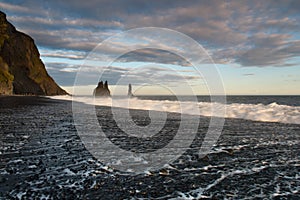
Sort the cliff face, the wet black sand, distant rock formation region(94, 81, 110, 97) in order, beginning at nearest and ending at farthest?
the wet black sand → the cliff face → distant rock formation region(94, 81, 110, 97)

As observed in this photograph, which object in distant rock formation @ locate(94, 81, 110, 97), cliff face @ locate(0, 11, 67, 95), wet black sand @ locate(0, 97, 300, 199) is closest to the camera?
wet black sand @ locate(0, 97, 300, 199)

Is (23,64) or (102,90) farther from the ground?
(23,64)

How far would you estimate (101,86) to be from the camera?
168m

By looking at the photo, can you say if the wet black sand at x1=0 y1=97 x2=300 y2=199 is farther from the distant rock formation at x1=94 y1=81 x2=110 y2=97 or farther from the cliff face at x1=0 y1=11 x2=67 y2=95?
the distant rock formation at x1=94 y1=81 x2=110 y2=97

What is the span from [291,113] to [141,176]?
835 inches

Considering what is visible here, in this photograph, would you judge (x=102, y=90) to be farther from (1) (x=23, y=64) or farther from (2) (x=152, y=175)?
(2) (x=152, y=175)

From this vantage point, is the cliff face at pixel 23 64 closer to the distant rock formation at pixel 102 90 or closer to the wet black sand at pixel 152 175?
the distant rock formation at pixel 102 90

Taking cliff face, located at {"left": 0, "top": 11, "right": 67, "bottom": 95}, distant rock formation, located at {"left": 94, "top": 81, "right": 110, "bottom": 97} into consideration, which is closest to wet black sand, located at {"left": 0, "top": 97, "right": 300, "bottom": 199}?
cliff face, located at {"left": 0, "top": 11, "right": 67, "bottom": 95}

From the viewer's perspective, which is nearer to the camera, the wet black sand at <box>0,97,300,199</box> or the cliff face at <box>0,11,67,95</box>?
the wet black sand at <box>0,97,300,199</box>

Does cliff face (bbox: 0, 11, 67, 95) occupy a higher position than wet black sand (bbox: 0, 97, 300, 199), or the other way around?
cliff face (bbox: 0, 11, 67, 95)

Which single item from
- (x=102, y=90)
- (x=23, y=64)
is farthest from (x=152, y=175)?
(x=102, y=90)

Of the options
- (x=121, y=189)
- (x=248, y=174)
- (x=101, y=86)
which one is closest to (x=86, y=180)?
(x=121, y=189)

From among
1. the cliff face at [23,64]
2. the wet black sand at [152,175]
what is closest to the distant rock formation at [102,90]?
the cliff face at [23,64]

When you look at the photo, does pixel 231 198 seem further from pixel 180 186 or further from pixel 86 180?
pixel 86 180
